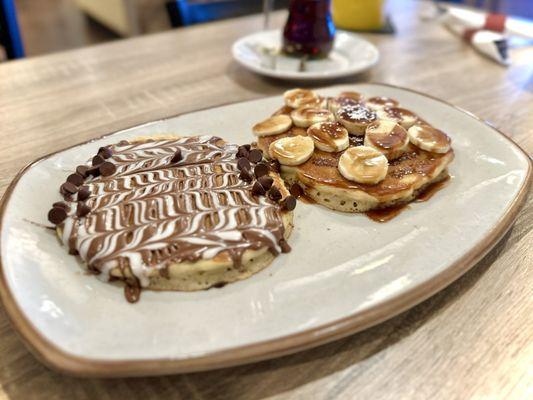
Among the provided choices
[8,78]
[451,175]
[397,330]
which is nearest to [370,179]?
[451,175]

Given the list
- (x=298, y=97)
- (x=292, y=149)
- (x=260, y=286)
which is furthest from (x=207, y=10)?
(x=260, y=286)

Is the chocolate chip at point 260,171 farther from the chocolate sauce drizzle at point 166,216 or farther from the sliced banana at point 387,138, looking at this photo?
the sliced banana at point 387,138

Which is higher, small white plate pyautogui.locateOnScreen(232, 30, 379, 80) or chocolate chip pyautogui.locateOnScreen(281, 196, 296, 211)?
small white plate pyautogui.locateOnScreen(232, 30, 379, 80)

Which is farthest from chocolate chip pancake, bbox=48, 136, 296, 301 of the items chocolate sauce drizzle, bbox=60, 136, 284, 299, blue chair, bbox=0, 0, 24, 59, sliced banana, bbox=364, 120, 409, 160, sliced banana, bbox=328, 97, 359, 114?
blue chair, bbox=0, 0, 24, 59

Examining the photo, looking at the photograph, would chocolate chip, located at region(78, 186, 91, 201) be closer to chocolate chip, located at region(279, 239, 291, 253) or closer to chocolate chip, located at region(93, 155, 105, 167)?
chocolate chip, located at region(93, 155, 105, 167)

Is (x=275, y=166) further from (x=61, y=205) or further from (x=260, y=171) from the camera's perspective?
(x=61, y=205)

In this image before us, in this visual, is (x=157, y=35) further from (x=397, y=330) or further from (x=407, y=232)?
(x=397, y=330)
